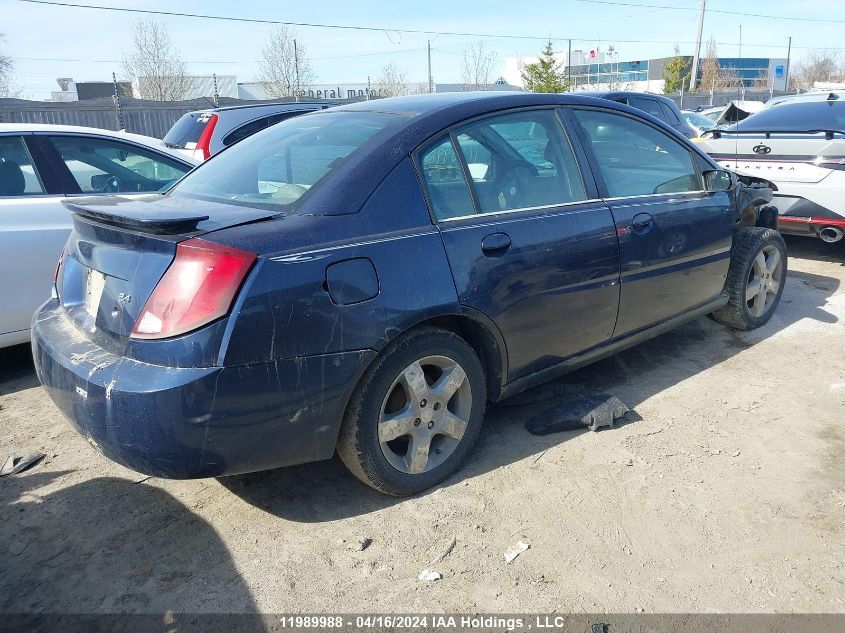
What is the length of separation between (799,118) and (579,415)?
212 inches

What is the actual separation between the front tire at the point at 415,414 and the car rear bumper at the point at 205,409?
105 mm

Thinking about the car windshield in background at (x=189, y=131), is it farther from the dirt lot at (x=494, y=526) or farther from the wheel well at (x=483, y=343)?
the wheel well at (x=483, y=343)

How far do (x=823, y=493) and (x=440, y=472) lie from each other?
1702 mm

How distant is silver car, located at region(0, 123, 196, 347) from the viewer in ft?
14.1

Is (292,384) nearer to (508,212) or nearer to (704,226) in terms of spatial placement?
(508,212)

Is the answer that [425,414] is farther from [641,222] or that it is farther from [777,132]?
[777,132]

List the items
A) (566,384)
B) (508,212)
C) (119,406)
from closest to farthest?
(119,406)
(508,212)
(566,384)

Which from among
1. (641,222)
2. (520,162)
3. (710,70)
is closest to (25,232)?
(520,162)

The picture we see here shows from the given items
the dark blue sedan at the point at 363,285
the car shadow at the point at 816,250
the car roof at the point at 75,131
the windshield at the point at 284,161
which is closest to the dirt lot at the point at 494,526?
the dark blue sedan at the point at 363,285

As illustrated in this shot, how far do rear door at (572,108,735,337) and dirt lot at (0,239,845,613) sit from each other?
2.25 feet

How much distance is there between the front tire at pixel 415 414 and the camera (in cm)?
278

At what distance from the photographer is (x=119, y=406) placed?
2443 mm

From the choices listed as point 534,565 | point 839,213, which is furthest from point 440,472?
point 839,213

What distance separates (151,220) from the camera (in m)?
2.49
